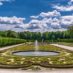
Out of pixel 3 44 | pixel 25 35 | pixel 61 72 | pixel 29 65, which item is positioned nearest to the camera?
pixel 61 72

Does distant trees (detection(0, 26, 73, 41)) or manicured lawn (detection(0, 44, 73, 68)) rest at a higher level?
distant trees (detection(0, 26, 73, 41))

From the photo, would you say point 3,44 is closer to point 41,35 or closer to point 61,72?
point 61,72

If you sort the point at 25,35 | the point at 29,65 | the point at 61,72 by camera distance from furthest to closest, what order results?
1. the point at 25,35
2. the point at 29,65
3. the point at 61,72

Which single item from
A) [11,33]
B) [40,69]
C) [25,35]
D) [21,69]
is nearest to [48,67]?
[40,69]

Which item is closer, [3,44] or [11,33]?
[3,44]

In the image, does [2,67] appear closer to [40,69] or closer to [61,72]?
[40,69]

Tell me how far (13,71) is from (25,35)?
3233 inches

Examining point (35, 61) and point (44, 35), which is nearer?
point (35, 61)

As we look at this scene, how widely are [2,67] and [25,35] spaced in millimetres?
81231

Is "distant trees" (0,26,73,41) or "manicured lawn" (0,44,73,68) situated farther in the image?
"distant trees" (0,26,73,41)

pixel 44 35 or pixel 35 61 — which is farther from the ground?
pixel 44 35

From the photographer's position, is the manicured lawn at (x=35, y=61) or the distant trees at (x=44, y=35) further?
the distant trees at (x=44, y=35)

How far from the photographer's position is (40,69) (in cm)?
1190

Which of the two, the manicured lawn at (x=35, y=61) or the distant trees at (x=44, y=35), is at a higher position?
the distant trees at (x=44, y=35)
